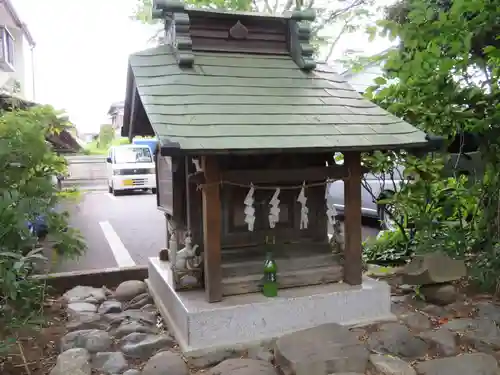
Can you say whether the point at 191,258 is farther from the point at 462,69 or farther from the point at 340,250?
Result: the point at 462,69

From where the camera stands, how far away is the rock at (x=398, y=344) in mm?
3541

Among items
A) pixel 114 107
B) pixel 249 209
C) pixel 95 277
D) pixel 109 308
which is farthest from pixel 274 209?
pixel 114 107

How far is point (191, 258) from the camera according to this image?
4.08m

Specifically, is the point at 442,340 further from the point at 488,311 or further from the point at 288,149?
the point at 288,149

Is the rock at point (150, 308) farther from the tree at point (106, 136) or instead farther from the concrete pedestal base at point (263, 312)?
the tree at point (106, 136)

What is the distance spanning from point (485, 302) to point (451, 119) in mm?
2134

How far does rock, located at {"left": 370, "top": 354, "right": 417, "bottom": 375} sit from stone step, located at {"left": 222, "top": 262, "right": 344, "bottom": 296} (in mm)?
996

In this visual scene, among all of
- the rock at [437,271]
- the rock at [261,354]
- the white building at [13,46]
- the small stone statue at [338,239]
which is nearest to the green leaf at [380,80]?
the small stone statue at [338,239]

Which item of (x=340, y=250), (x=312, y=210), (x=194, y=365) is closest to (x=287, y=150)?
(x=312, y=210)

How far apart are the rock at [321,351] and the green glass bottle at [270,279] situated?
46 centimetres

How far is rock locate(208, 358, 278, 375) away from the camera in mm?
3148

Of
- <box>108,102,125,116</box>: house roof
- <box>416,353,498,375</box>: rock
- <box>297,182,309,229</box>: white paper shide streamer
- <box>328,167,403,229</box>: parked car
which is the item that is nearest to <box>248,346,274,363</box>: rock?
<box>416,353,498,375</box>: rock

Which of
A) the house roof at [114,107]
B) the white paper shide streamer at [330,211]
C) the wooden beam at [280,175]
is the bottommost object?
the white paper shide streamer at [330,211]

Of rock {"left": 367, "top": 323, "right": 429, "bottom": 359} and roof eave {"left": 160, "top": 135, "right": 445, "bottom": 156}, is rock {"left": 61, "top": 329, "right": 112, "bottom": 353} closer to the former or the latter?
roof eave {"left": 160, "top": 135, "right": 445, "bottom": 156}
